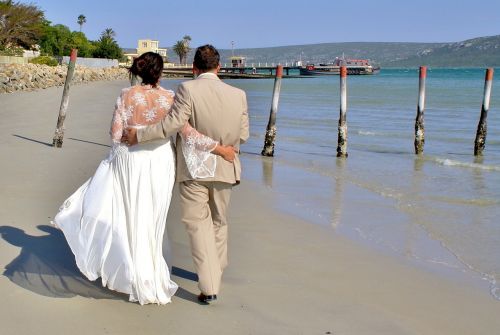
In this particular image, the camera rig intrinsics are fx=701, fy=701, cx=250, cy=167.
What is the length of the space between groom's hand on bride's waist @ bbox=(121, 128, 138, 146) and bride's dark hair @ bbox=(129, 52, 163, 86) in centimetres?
37

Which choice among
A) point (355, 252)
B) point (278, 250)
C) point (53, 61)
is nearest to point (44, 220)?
point (278, 250)

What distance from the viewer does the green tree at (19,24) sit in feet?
201

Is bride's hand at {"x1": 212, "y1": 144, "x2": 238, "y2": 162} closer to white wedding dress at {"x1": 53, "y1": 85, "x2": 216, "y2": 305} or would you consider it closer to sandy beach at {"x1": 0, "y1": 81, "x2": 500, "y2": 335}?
white wedding dress at {"x1": 53, "y1": 85, "x2": 216, "y2": 305}

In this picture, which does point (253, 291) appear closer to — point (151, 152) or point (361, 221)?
point (151, 152)

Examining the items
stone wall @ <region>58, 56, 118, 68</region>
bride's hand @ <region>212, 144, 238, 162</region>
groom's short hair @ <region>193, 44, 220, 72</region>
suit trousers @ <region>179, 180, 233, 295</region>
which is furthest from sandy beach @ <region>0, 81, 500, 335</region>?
stone wall @ <region>58, 56, 118, 68</region>

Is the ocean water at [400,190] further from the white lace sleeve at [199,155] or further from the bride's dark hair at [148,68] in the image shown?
the bride's dark hair at [148,68]

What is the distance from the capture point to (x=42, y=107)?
2219 centimetres

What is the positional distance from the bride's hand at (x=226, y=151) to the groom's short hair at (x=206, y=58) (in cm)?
56

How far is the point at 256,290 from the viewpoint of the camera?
5375 mm

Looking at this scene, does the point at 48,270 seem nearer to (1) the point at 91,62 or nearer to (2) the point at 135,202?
(2) the point at 135,202

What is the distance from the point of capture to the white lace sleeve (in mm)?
4746

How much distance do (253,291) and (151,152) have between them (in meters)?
1.39

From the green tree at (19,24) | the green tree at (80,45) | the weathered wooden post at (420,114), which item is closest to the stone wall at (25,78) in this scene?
the green tree at (19,24)

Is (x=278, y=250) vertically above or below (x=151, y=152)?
below
